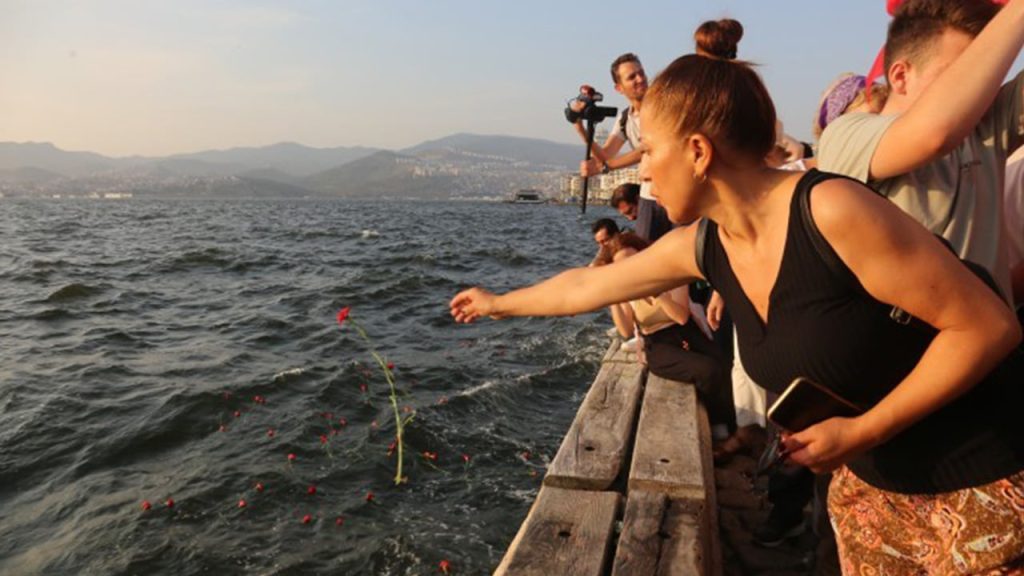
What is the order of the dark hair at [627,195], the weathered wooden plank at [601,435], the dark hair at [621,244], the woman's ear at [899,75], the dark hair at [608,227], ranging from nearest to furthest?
the woman's ear at [899,75] < the weathered wooden plank at [601,435] < the dark hair at [621,244] < the dark hair at [608,227] < the dark hair at [627,195]

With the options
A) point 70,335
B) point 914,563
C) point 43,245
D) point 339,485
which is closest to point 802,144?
point 914,563

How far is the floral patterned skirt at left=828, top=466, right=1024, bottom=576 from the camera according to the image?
5.07ft

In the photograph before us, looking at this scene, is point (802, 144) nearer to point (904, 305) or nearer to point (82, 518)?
point (904, 305)

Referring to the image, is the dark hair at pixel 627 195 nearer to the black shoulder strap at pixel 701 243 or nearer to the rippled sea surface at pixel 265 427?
the rippled sea surface at pixel 265 427

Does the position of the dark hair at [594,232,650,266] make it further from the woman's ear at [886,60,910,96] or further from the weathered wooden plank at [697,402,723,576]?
the woman's ear at [886,60,910,96]

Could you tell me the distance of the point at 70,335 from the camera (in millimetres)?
13352

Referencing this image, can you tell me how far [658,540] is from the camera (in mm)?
2963

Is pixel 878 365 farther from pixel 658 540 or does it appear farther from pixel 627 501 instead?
pixel 627 501

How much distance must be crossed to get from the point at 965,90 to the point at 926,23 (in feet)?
1.39

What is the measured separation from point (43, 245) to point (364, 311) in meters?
23.0

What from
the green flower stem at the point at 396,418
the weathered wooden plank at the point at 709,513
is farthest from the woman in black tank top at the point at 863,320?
the green flower stem at the point at 396,418

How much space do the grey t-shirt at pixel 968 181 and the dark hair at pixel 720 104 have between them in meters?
0.60

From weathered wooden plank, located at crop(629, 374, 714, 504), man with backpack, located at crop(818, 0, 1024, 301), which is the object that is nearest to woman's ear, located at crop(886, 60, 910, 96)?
man with backpack, located at crop(818, 0, 1024, 301)

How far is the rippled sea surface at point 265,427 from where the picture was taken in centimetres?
588
